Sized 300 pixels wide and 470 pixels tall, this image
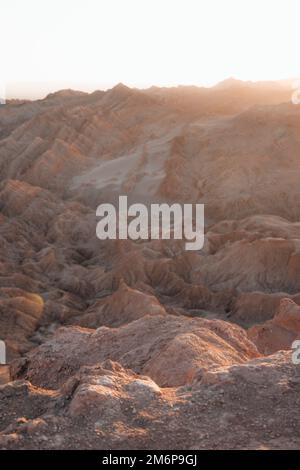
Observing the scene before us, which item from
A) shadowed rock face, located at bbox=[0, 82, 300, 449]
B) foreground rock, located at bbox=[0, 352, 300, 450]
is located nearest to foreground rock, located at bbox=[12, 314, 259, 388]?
shadowed rock face, located at bbox=[0, 82, 300, 449]

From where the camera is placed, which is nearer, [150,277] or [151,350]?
[151,350]

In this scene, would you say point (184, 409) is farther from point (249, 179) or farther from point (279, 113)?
point (279, 113)

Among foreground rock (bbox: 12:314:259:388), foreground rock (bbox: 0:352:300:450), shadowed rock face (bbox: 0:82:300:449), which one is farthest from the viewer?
foreground rock (bbox: 12:314:259:388)

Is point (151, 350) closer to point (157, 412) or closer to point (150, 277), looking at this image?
point (157, 412)

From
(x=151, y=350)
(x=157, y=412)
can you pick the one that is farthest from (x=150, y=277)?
(x=157, y=412)

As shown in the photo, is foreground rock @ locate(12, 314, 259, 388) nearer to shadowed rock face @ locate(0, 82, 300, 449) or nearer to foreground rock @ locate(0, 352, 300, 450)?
shadowed rock face @ locate(0, 82, 300, 449)

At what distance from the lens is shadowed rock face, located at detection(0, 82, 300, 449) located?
22.2ft

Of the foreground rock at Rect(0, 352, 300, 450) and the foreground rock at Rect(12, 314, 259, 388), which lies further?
the foreground rock at Rect(12, 314, 259, 388)

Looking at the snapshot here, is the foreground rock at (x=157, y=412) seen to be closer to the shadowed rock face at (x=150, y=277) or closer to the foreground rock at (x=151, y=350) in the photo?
the shadowed rock face at (x=150, y=277)

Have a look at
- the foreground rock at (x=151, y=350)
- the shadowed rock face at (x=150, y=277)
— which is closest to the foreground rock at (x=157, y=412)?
the shadowed rock face at (x=150, y=277)

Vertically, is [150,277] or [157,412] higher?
[157,412]

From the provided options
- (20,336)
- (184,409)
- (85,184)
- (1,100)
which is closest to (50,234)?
(85,184)

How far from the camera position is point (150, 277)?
28.2m

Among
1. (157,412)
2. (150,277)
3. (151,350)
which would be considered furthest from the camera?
(150,277)
